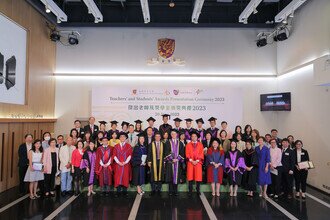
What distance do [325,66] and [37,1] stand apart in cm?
766

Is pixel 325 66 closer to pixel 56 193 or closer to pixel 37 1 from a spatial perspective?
pixel 56 193

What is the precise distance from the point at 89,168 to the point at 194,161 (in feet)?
7.70

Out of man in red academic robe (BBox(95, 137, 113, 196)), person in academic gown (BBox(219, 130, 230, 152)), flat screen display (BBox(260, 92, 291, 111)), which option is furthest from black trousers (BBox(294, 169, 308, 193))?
man in red academic robe (BBox(95, 137, 113, 196))

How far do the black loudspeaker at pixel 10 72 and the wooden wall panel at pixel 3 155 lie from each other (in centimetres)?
102

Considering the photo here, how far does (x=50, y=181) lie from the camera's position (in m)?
5.75

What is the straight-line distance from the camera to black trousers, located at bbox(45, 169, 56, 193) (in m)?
5.66

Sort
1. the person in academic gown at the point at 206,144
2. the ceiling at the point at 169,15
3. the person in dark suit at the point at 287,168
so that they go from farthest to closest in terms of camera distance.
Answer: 1. the ceiling at the point at 169,15
2. the person in academic gown at the point at 206,144
3. the person in dark suit at the point at 287,168

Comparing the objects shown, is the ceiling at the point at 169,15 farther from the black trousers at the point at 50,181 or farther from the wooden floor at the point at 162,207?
A: the wooden floor at the point at 162,207

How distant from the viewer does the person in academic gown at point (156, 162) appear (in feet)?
19.3

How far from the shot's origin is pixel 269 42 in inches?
347

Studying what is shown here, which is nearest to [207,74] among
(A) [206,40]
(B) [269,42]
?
(A) [206,40]

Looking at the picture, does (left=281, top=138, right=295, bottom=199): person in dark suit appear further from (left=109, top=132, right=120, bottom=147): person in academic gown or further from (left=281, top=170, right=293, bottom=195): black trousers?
(left=109, top=132, right=120, bottom=147): person in academic gown

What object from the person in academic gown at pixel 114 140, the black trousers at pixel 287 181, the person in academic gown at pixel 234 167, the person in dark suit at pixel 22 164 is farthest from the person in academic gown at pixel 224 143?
the person in dark suit at pixel 22 164

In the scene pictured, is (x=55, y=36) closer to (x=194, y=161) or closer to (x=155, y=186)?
(x=155, y=186)
